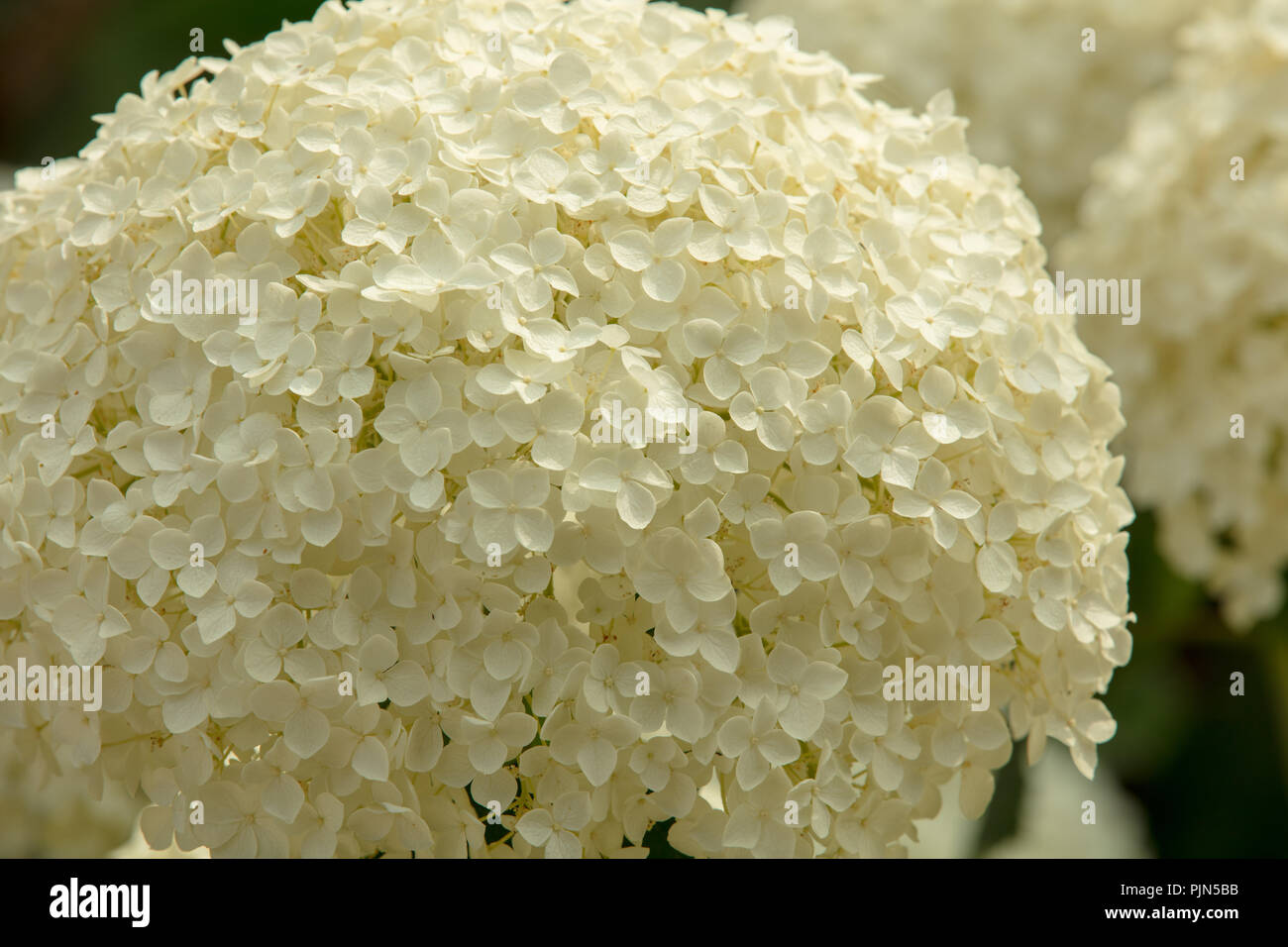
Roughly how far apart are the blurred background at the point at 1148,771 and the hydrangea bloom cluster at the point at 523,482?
603mm

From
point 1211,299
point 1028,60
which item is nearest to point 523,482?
point 1211,299

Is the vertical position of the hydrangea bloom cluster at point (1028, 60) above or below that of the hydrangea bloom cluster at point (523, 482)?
above

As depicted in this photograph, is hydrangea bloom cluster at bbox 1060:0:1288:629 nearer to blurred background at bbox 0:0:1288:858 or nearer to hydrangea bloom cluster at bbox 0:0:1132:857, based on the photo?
blurred background at bbox 0:0:1288:858

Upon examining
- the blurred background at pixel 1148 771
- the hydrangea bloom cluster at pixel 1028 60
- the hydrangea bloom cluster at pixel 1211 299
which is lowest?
the blurred background at pixel 1148 771

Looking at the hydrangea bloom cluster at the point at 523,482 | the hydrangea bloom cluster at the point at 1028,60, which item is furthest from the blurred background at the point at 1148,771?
the hydrangea bloom cluster at the point at 523,482

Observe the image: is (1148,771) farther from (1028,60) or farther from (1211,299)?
(1028,60)

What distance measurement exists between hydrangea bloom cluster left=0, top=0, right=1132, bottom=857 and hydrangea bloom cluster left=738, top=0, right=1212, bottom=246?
107 cm

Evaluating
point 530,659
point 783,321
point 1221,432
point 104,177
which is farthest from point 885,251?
point 1221,432

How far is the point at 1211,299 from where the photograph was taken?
150cm

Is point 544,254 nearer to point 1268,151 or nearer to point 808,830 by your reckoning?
point 808,830

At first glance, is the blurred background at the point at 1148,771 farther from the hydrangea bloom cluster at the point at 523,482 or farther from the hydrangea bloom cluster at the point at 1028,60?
the hydrangea bloom cluster at the point at 523,482

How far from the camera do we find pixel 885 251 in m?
0.94

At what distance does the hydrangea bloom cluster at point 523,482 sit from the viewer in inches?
31.8
